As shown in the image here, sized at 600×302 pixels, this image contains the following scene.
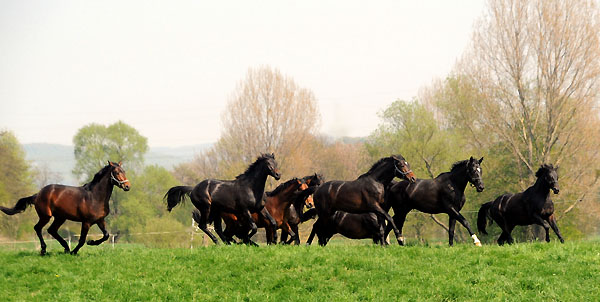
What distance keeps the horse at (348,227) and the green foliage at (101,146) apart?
47907 millimetres

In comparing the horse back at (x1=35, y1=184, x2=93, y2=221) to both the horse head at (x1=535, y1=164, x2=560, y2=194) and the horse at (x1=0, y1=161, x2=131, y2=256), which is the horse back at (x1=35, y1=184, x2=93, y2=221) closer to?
the horse at (x1=0, y1=161, x2=131, y2=256)

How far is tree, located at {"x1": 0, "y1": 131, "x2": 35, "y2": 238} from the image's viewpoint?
4603 cm

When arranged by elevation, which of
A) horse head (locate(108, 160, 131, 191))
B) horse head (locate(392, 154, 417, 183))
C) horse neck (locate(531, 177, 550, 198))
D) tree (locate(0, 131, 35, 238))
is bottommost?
tree (locate(0, 131, 35, 238))

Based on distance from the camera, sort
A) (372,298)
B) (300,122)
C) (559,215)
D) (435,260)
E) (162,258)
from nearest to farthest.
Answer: (372,298)
(435,260)
(162,258)
(559,215)
(300,122)

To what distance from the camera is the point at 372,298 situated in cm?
1088

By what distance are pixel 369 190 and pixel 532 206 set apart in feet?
14.8

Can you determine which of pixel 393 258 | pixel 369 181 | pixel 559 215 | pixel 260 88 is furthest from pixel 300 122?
pixel 393 258

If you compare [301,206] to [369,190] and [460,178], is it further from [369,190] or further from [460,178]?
[460,178]

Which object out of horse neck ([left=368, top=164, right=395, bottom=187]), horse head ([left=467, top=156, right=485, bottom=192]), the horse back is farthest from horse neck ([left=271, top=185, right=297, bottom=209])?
the horse back

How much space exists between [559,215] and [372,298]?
26.2 m

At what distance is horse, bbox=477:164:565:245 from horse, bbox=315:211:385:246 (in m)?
3.68

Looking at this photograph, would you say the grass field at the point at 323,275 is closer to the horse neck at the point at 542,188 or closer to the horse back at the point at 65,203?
the horse back at the point at 65,203

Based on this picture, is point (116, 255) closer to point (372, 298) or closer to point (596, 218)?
point (372, 298)

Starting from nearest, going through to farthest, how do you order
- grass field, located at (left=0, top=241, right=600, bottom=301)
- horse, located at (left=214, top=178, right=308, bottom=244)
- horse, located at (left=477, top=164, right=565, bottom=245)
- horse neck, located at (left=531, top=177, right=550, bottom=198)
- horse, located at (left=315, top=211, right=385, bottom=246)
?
grass field, located at (left=0, top=241, right=600, bottom=301) < horse, located at (left=477, top=164, right=565, bottom=245) < horse neck, located at (left=531, top=177, right=550, bottom=198) < horse, located at (left=315, top=211, right=385, bottom=246) < horse, located at (left=214, top=178, right=308, bottom=244)
